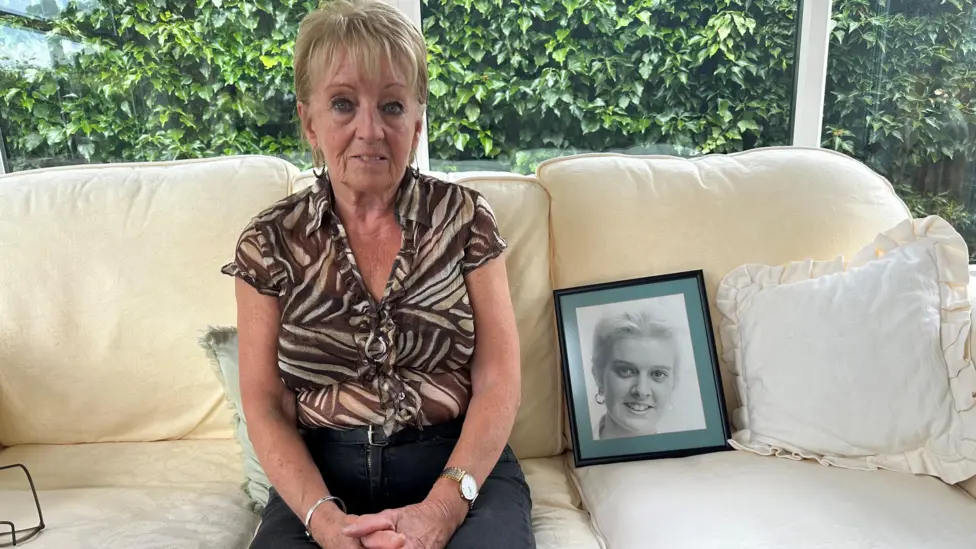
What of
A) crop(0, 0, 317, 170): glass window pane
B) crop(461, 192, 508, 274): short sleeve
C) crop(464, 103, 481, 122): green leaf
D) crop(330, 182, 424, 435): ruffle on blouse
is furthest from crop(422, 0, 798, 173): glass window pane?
crop(330, 182, 424, 435): ruffle on blouse

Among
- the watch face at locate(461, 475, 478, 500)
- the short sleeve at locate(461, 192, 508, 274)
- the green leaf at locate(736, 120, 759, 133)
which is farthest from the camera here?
the green leaf at locate(736, 120, 759, 133)

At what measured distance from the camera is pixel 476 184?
62.5 inches

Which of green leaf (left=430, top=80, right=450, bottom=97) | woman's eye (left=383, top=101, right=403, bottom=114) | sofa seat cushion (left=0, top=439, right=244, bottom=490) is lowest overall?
sofa seat cushion (left=0, top=439, right=244, bottom=490)

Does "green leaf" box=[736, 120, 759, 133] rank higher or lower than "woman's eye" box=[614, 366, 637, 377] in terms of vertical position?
higher

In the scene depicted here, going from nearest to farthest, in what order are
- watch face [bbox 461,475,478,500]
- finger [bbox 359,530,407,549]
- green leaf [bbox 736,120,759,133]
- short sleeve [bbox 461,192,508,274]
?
finger [bbox 359,530,407,549], watch face [bbox 461,475,478,500], short sleeve [bbox 461,192,508,274], green leaf [bbox 736,120,759,133]

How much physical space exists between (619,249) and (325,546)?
89 cm

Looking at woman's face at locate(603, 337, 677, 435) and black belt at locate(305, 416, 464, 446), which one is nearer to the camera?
black belt at locate(305, 416, 464, 446)

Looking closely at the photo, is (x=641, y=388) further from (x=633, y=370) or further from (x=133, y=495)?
(x=133, y=495)

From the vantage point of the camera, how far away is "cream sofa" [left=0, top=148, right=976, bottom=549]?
1.53 meters

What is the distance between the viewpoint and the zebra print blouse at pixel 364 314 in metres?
1.23

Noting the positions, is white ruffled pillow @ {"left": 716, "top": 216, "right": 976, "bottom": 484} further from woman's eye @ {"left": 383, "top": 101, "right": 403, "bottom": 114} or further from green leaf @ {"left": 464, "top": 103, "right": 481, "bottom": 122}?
green leaf @ {"left": 464, "top": 103, "right": 481, "bottom": 122}

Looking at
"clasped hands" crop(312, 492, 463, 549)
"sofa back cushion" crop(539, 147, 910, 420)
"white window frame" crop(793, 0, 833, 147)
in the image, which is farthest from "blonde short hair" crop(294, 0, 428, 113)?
"white window frame" crop(793, 0, 833, 147)

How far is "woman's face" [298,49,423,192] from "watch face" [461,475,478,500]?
0.54m

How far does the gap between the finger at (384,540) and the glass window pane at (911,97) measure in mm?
1895
